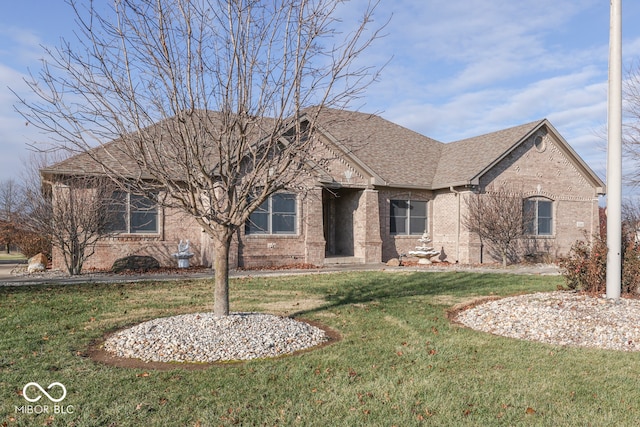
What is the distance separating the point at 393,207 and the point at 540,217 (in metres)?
7.07

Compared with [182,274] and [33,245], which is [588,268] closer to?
[182,274]

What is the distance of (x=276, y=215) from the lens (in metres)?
18.8

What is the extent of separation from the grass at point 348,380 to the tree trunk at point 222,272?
1.60m

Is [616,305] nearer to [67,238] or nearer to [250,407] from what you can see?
[250,407]

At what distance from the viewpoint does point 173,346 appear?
6496mm

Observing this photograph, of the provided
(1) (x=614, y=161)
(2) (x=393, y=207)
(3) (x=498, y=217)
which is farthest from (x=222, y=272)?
(2) (x=393, y=207)

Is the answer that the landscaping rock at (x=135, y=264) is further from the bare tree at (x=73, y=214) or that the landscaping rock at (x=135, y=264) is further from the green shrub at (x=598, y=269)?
the green shrub at (x=598, y=269)

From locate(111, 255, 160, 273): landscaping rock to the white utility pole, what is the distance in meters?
13.9

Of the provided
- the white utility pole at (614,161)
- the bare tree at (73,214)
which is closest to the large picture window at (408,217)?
the bare tree at (73,214)

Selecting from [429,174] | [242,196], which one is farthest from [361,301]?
[429,174]

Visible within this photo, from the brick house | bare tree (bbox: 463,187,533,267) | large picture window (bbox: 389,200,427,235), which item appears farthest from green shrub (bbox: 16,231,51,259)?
bare tree (bbox: 463,187,533,267)

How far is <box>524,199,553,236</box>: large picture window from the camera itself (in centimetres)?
2206

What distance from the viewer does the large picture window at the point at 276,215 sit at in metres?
18.5

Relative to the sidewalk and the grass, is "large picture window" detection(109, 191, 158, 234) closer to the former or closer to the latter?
the sidewalk
